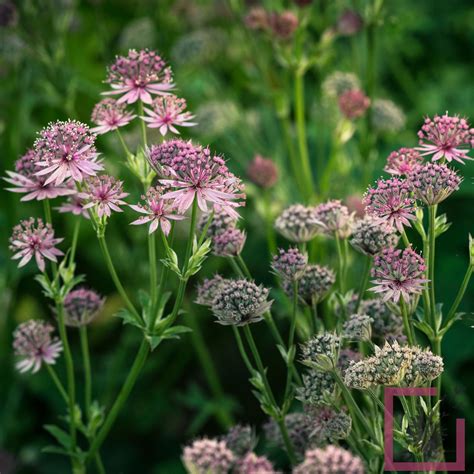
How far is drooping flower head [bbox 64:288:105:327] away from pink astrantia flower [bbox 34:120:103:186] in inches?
20.4

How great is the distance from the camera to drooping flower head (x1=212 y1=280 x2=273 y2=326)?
163cm

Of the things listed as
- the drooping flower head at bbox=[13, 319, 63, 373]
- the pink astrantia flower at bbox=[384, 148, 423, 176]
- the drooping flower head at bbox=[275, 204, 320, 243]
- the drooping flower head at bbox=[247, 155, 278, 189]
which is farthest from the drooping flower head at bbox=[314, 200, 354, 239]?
the drooping flower head at bbox=[247, 155, 278, 189]

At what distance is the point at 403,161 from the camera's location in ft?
5.53

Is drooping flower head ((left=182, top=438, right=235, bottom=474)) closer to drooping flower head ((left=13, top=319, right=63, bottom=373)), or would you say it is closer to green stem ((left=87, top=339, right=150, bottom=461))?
green stem ((left=87, top=339, right=150, bottom=461))

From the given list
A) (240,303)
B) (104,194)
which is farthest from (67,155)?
(240,303)

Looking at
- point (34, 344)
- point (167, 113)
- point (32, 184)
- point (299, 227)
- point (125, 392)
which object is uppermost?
point (167, 113)

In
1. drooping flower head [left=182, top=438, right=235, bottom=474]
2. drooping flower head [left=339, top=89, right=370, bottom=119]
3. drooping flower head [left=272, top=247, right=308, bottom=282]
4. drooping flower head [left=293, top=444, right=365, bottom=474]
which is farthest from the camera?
drooping flower head [left=339, top=89, right=370, bottom=119]

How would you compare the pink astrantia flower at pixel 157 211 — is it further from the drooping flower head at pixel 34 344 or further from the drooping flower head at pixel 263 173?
the drooping flower head at pixel 263 173

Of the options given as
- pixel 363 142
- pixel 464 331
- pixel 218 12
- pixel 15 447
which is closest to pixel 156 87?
pixel 363 142

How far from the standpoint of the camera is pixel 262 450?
2891 millimetres

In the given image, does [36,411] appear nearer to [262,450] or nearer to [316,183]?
[262,450]

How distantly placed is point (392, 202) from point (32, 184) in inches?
32.7

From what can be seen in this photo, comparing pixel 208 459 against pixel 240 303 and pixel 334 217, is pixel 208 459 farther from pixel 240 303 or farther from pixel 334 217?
pixel 334 217

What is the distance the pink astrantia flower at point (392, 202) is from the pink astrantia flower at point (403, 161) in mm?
89
